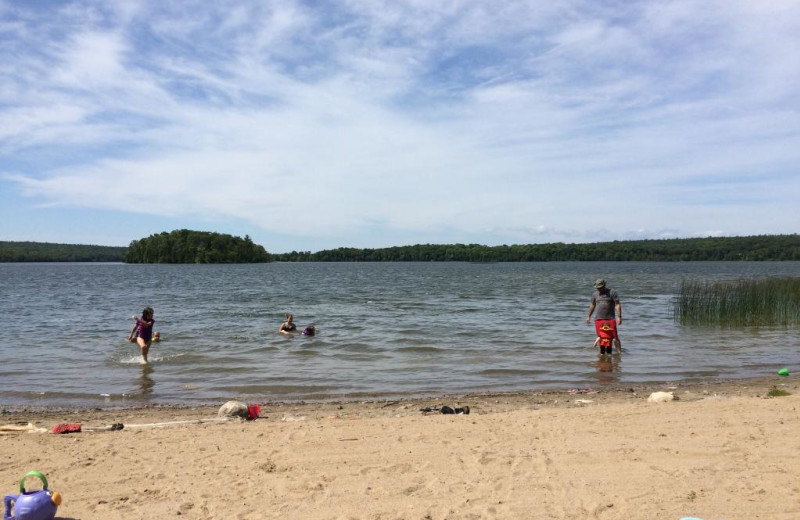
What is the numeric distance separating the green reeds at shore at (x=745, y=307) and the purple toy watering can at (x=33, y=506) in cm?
2182

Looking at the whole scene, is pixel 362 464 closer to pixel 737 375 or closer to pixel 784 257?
pixel 737 375

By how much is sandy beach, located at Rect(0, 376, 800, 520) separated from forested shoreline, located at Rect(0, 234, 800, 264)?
143656 mm

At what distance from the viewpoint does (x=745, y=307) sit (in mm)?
22328

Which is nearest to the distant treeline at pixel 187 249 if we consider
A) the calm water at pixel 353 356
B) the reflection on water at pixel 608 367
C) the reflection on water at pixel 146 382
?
the calm water at pixel 353 356

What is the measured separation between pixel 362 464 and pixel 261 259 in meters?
163

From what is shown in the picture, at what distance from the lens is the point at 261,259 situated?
16488cm

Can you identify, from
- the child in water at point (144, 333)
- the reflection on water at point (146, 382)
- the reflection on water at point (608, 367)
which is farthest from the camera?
the child in water at point (144, 333)

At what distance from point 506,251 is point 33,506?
18454cm

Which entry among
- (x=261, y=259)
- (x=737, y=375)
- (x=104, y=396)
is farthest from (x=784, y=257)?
(x=104, y=396)

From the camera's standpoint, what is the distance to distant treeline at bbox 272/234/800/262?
14775 cm

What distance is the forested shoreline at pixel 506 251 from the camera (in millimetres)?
145500

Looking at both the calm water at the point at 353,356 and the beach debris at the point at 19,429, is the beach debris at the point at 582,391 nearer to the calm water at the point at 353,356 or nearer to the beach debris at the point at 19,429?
the calm water at the point at 353,356

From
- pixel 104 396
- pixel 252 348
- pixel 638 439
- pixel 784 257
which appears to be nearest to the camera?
pixel 638 439

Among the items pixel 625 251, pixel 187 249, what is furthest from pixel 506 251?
pixel 187 249
